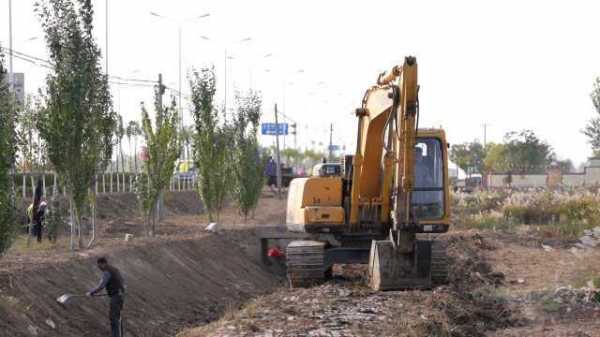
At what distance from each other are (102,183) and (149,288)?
96.5 ft

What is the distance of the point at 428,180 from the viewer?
21406mm

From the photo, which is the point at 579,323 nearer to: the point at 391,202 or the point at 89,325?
the point at 391,202

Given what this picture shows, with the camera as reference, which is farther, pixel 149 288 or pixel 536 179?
pixel 536 179

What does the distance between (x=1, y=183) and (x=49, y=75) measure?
612cm

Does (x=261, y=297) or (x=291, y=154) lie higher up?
(x=291, y=154)

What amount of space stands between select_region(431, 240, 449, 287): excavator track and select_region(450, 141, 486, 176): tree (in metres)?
114

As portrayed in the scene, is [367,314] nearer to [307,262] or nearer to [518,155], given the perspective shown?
[307,262]

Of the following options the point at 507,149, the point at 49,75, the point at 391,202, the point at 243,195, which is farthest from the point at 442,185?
the point at 507,149

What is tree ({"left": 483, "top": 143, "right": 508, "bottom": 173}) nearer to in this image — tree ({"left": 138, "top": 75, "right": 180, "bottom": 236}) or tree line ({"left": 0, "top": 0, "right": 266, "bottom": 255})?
tree line ({"left": 0, "top": 0, "right": 266, "bottom": 255})

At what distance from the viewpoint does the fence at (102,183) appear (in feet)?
111

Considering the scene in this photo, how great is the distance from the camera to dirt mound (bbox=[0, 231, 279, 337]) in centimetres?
1806

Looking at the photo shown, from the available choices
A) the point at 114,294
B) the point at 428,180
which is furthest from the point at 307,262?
the point at 114,294

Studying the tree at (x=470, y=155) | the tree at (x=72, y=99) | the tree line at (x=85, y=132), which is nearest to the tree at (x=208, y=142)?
the tree line at (x=85, y=132)

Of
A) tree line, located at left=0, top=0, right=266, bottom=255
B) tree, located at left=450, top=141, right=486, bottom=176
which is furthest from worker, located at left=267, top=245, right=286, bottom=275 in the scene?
tree, located at left=450, top=141, right=486, bottom=176
